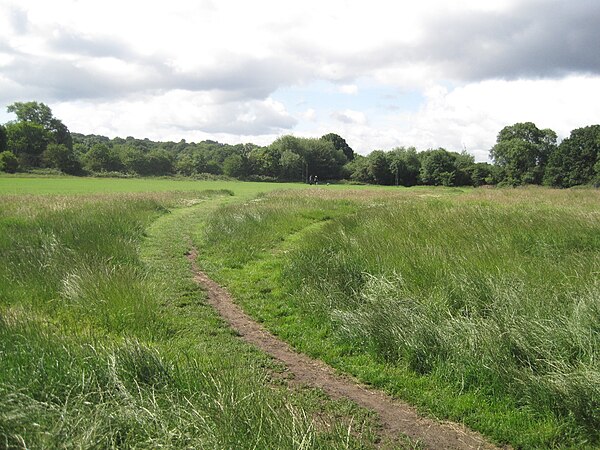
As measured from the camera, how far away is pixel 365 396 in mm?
4922

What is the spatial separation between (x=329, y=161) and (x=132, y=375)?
97.1 metres

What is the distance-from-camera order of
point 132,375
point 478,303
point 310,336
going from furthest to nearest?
point 310,336 → point 478,303 → point 132,375

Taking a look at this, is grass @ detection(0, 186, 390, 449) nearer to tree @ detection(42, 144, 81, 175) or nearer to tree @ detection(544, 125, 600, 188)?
tree @ detection(544, 125, 600, 188)

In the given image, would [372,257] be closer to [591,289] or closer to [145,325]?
[591,289]

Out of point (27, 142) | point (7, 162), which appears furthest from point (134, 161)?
point (7, 162)

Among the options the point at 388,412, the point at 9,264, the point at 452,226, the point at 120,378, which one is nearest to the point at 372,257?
the point at 452,226

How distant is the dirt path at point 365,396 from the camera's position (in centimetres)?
417

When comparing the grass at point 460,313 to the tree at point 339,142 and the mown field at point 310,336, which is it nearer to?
the mown field at point 310,336

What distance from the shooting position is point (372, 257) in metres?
8.71

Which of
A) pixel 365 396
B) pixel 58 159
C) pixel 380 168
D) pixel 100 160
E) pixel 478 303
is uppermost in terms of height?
pixel 380 168

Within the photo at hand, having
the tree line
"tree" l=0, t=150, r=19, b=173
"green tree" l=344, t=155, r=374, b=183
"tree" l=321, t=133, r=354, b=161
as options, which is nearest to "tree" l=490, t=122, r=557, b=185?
the tree line

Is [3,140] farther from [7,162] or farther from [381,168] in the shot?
[381,168]

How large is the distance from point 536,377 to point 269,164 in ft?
294

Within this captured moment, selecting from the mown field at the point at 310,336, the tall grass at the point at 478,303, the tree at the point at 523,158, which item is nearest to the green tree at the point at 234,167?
the tree at the point at 523,158
